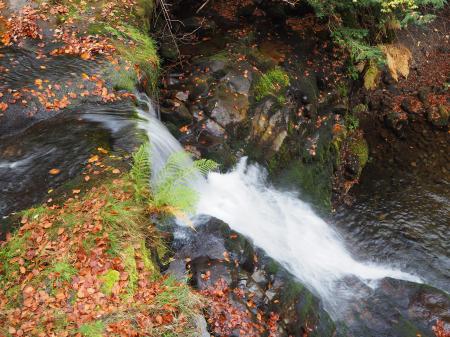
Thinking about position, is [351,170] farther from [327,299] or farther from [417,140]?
[327,299]

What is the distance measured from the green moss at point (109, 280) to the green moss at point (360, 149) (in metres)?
8.64

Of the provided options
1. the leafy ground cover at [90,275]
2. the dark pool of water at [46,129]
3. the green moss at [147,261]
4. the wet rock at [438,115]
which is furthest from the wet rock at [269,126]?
the wet rock at [438,115]

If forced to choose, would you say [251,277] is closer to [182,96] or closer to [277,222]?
[277,222]

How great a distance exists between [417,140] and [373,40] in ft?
11.5

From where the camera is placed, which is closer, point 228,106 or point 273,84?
point 228,106

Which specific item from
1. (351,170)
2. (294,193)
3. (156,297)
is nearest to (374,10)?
(351,170)

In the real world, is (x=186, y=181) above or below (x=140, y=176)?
below

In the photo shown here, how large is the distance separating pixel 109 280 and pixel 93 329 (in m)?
0.62

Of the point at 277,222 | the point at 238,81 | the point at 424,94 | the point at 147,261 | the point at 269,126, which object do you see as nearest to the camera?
the point at 147,261

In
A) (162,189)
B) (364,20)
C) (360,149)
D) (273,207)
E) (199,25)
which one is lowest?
(273,207)

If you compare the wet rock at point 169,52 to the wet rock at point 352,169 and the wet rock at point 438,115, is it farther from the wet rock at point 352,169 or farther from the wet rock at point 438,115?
the wet rock at point 438,115

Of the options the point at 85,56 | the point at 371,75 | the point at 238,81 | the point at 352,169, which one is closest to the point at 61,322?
the point at 85,56

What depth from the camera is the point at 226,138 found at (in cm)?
870

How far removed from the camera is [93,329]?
12.8 ft
